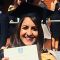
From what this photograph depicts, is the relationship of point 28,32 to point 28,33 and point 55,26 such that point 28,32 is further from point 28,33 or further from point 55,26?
point 55,26

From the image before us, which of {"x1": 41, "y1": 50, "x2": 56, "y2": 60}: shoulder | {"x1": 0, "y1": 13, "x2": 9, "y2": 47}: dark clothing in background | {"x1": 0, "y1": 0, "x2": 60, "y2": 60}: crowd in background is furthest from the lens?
{"x1": 0, "y1": 13, "x2": 9, "y2": 47}: dark clothing in background

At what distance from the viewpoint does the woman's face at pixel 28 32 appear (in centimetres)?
168

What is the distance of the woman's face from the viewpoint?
1.68m

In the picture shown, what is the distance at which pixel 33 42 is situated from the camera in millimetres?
1687

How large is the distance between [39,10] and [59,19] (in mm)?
400

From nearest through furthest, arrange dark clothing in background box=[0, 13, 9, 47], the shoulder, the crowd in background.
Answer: the shoulder → the crowd in background → dark clothing in background box=[0, 13, 9, 47]

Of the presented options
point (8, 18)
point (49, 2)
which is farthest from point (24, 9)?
point (49, 2)

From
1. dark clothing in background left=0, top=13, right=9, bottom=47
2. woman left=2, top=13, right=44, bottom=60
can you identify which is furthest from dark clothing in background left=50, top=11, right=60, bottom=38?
woman left=2, top=13, right=44, bottom=60

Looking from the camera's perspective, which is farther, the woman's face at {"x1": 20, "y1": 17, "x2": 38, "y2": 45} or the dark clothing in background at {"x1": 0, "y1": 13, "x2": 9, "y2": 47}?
the dark clothing in background at {"x1": 0, "y1": 13, "x2": 9, "y2": 47}

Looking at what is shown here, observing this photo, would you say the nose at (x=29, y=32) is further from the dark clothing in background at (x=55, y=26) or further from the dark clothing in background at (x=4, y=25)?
the dark clothing in background at (x=55, y=26)

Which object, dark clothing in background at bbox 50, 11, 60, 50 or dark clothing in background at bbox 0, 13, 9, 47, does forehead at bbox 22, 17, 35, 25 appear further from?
dark clothing in background at bbox 50, 11, 60, 50

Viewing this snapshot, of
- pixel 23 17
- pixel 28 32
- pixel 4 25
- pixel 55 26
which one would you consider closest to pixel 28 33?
pixel 28 32

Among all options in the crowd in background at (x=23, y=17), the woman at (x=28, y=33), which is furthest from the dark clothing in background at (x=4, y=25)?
the woman at (x=28, y=33)

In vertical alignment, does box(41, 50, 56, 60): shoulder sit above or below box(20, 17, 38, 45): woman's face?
below
